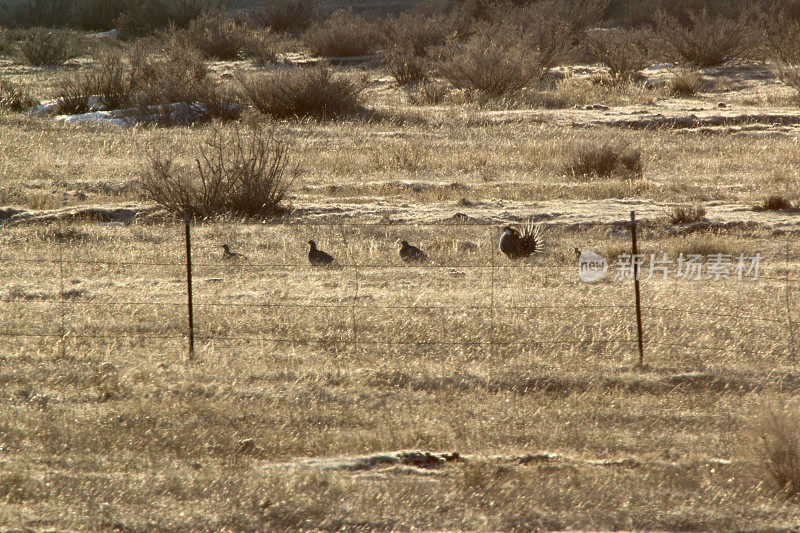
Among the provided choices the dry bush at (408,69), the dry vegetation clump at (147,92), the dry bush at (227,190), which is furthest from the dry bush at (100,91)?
the dry bush at (227,190)

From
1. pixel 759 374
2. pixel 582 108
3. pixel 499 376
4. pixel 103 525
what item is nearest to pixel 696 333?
pixel 759 374

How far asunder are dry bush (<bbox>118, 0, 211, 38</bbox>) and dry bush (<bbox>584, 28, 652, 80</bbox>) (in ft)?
70.8

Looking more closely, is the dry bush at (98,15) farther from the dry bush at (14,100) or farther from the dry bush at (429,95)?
the dry bush at (429,95)

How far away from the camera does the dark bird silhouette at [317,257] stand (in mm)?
10352

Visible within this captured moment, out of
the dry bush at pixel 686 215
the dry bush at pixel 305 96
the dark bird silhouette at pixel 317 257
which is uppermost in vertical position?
the dry bush at pixel 305 96

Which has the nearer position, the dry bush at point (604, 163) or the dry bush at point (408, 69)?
the dry bush at point (604, 163)

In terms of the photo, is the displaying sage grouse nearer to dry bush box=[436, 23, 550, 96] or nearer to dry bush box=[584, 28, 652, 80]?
dry bush box=[436, 23, 550, 96]

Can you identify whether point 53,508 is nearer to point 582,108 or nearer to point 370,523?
point 370,523

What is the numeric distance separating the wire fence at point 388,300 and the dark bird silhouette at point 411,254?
0.42 ft

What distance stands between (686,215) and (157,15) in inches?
1526

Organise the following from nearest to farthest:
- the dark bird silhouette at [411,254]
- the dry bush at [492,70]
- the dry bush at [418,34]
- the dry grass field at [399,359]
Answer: the dry grass field at [399,359]
the dark bird silhouette at [411,254]
the dry bush at [492,70]
the dry bush at [418,34]

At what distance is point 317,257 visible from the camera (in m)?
10.4

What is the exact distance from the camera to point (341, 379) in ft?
22.0

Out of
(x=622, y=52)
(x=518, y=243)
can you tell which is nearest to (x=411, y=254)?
(x=518, y=243)
